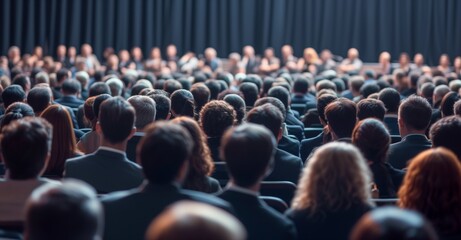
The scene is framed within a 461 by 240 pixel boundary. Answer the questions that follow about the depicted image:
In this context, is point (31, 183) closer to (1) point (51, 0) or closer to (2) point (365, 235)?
(2) point (365, 235)

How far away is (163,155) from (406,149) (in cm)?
278

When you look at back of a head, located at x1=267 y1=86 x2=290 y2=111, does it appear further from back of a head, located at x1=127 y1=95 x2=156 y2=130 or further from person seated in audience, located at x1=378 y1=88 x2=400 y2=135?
back of a head, located at x1=127 y1=95 x2=156 y2=130

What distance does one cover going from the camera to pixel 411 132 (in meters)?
5.75

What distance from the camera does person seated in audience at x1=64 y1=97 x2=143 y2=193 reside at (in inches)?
168

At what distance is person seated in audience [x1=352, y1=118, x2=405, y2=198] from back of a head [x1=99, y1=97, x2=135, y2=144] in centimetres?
Result: 130

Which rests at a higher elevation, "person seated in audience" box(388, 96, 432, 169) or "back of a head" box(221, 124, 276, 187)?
"back of a head" box(221, 124, 276, 187)

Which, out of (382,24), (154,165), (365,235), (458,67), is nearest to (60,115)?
(154,165)

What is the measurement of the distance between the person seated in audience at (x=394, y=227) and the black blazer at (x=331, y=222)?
134 centimetres

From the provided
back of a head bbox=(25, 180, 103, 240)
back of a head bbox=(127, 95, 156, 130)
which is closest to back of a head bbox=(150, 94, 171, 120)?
back of a head bbox=(127, 95, 156, 130)

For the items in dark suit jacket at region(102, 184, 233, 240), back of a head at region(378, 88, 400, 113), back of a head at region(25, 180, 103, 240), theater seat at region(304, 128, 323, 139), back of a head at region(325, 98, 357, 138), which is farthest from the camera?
back of a head at region(378, 88, 400, 113)

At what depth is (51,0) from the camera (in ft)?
72.6

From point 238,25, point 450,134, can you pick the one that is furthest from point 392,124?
point 238,25

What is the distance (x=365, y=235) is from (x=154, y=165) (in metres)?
1.29

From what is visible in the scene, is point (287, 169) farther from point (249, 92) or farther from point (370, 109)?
point (249, 92)
